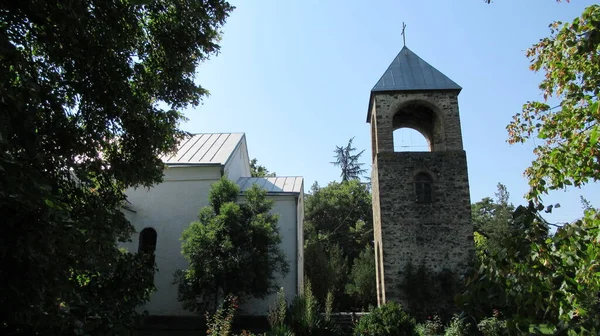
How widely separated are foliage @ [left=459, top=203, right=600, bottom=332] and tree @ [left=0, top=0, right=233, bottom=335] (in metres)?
2.64

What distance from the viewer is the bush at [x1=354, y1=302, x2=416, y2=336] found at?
10031 millimetres

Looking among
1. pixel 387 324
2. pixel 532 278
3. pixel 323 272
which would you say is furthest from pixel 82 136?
pixel 323 272

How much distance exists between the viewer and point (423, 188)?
1339 cm

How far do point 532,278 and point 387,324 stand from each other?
28.9ft

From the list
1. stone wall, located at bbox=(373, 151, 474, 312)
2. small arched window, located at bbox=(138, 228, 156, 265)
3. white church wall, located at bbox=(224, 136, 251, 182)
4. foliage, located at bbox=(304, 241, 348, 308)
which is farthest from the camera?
foliage, located at bbox=(304, 241, 348, 308)

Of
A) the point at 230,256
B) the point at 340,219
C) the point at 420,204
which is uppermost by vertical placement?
the point at 340,219

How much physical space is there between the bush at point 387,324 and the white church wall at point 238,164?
24.3ft

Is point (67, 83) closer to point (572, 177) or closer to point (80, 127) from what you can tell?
point (80, 127)

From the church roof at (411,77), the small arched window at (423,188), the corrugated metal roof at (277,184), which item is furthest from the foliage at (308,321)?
the church roof at (411,77)

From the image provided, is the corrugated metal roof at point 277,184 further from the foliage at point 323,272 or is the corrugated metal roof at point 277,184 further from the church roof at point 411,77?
the foliage at point 323,272

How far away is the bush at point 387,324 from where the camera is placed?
32.9 feet

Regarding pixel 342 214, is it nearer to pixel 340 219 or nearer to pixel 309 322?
pixel 340 219

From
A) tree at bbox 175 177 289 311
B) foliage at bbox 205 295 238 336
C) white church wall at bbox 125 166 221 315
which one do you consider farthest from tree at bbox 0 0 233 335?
white church wall at bbox 125 166 221 315

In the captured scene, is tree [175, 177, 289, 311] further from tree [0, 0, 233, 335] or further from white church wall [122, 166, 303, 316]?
tree [0, 0, 233, 335]
